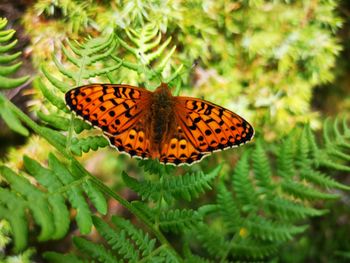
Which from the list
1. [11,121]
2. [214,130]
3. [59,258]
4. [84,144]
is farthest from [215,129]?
[11,121]

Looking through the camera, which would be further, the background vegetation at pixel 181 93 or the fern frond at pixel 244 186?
the fern frond at pixel 244 186

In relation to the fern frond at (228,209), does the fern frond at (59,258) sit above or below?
below

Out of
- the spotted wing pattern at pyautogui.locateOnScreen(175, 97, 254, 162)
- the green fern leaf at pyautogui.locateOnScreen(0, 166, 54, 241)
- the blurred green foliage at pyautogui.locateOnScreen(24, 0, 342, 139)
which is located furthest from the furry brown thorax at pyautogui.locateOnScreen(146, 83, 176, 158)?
the green fern leaf at pyautogui.locateOnScreen(0, 166, 54, 241)

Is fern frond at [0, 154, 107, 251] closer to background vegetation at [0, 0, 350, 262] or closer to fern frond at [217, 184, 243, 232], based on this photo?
background vegetation at [0, 0, 350, 262]

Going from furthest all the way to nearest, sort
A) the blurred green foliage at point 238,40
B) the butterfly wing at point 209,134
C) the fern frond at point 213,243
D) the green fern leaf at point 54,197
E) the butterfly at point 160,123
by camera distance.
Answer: the blurred green foliage at point 238,40 → the fern frond at point 213,243 → the butterfly wing at point 209,134 → the butterfly at point 160,123 → the green fern leaf at point 54,197

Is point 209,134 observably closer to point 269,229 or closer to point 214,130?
point 214,130

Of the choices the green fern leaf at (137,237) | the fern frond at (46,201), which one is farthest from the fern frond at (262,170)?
the fern frond at (46,201)

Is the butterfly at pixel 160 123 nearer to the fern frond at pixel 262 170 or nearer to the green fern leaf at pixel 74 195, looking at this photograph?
the fern frond at pixel 262 170

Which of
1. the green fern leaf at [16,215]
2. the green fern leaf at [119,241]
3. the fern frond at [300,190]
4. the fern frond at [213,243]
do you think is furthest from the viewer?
the fern frond at [213,243]
